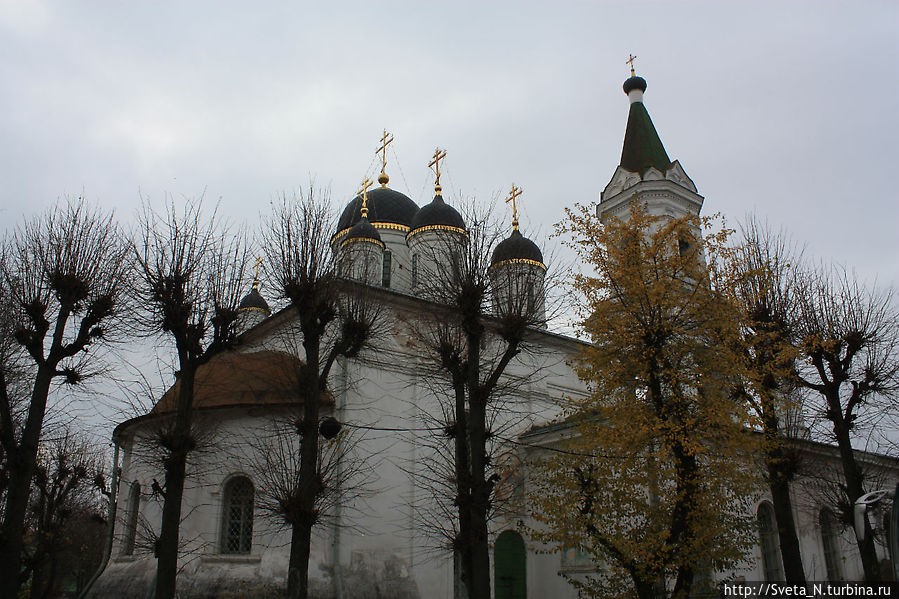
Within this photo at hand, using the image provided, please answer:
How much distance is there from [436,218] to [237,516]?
35.0 ft

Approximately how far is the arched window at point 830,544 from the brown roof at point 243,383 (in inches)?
660

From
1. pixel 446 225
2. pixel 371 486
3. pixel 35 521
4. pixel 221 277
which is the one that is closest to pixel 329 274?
pixel 221 277

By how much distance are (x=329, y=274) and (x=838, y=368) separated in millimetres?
10579

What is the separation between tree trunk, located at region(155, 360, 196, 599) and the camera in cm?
1112

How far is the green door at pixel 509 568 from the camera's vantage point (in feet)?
59.1

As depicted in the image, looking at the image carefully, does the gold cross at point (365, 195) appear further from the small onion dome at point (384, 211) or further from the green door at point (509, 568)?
the green door at point (509, 568)

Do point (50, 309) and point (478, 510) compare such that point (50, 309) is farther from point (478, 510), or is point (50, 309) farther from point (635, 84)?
point (635, 84)

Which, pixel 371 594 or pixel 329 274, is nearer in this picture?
pixel 329 274

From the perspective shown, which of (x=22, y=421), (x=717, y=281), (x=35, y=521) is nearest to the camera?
(x=717, y=281)

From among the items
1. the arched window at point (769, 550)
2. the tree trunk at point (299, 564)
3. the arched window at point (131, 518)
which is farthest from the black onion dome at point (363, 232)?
the arched window at point (769, 550)

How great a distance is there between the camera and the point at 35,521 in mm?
23656

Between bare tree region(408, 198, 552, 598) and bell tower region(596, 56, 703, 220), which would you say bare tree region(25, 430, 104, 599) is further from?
bell tower region(596, 56, 703, 220)

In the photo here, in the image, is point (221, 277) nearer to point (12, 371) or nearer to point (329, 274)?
point (329, 274)

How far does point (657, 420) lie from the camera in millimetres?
10977
